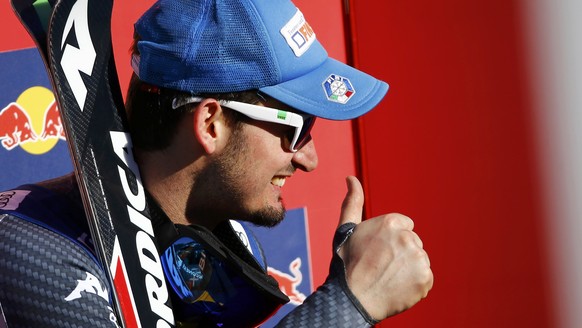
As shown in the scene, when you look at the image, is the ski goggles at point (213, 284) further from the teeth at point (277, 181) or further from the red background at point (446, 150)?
the red background at point (446, 150)

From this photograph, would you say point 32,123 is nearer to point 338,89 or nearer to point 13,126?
point 13,126

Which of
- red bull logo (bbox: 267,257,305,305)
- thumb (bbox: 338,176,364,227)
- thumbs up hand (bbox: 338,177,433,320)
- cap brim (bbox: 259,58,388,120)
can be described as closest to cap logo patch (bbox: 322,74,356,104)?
cap brim (bbox: 259,58,388,120)

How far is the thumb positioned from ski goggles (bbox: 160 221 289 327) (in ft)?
0.64

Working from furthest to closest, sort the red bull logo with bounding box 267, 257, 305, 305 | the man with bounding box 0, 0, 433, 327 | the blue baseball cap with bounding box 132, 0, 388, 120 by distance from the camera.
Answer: the red bull logo with bounding box 267, 257, 305, 305, the blue baseball cap with bounding box 132, 0, 388, 120, the man with bounding box 0, 0, 433, 327

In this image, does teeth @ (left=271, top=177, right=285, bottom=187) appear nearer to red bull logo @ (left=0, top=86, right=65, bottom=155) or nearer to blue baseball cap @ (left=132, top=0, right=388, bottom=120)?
blue baseball cap @ (left=132, top=0, right=388, bottom=120)

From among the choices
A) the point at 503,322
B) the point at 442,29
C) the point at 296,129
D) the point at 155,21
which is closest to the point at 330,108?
the point at 296,129

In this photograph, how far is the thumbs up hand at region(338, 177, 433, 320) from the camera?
1.33 meters

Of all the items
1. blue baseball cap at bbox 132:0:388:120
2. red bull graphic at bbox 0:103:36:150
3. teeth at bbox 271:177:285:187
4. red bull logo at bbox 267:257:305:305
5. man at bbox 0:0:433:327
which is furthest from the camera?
red bull logo at bbox 267:257:305:305

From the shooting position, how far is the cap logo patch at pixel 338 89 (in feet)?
5.08

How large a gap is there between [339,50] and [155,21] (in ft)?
2.65

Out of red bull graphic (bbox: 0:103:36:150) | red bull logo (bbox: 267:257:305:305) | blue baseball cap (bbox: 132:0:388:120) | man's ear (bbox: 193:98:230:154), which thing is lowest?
→ red bull logo (bbox: 267:257:305:305)

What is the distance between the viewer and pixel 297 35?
152 cm

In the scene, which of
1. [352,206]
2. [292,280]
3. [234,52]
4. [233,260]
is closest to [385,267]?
[352,206]

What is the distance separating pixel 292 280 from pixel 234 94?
31.8 inches
